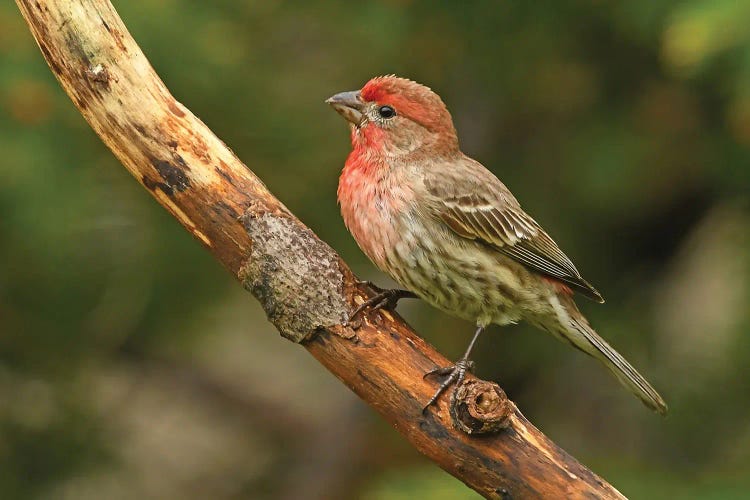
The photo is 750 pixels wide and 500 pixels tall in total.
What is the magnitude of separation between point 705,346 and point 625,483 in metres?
1.03

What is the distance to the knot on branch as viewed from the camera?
3746mm

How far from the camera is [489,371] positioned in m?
6.20

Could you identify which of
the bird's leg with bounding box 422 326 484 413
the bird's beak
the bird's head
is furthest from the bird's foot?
the bird's beak

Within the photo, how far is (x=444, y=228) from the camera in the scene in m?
4.66

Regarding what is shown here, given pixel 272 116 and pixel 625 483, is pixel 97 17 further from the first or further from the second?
pixel 625 483

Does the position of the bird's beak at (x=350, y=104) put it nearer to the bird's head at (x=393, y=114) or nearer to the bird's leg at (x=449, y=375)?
the bird's head at (x=393, y=114)

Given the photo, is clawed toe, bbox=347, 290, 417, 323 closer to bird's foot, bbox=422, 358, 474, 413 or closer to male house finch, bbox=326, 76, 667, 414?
male house finch, bbox=326, 76, 667, 414

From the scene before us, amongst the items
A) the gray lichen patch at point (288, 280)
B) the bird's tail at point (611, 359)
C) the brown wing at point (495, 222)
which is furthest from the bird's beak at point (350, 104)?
the bird's tail at point (611, 359)

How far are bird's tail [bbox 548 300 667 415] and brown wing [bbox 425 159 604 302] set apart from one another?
0.48ft

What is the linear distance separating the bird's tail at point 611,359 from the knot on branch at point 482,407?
1181 mm

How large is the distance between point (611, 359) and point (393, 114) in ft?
4.78

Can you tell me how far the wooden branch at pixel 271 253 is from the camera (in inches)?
150

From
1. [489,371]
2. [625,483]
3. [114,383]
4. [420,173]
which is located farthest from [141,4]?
[625,483]

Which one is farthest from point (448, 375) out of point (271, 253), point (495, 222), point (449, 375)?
point (495, 222)
